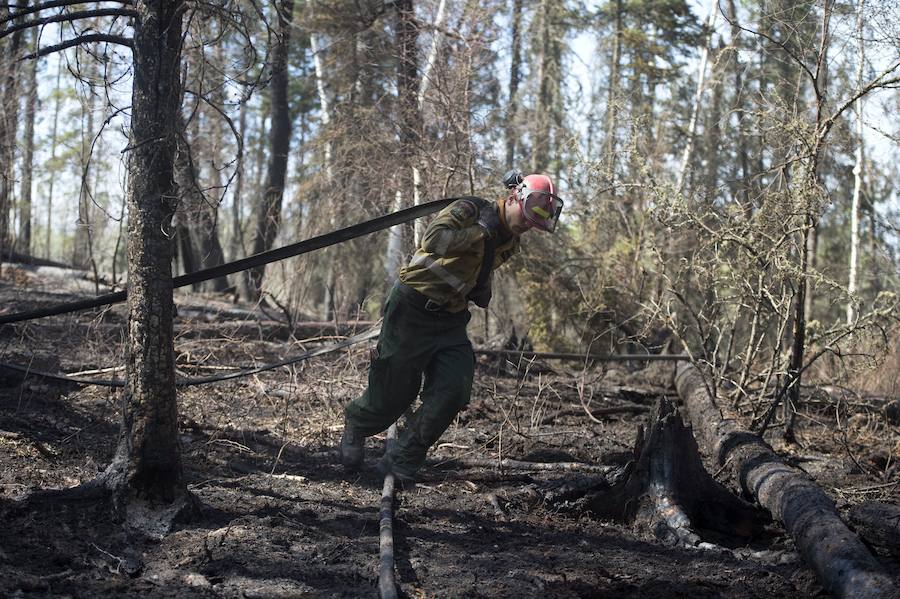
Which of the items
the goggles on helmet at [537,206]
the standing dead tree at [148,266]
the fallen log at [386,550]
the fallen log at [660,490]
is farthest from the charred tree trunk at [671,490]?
the standing dead tree at [148,266]

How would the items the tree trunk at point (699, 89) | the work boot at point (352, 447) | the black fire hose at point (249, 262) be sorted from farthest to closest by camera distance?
the tree trunk at point (699, 89) < the work boot at point (352, 447) < the black fire hose at point (249, 262)

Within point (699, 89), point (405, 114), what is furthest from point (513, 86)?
point (405, 114)

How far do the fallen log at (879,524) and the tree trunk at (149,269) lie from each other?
3.54 m

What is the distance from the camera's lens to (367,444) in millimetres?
6574

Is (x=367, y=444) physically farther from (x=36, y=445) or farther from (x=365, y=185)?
(x=365, y=185)

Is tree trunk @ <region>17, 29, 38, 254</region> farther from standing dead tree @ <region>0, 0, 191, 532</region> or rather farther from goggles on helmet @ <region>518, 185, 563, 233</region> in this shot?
goggles on helmet @ <region>518, 185, 563, 233</region>

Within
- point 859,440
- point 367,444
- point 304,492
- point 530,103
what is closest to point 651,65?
point 530,103

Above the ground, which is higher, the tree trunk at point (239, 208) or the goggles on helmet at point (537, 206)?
the tree trunk at point (239, 208)

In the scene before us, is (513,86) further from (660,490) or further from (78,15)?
(78,15)

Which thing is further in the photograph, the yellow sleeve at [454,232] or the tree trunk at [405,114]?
the tree trunk at [405,114]

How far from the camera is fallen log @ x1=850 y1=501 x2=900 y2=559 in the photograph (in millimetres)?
4121

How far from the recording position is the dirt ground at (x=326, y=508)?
3.54 metres

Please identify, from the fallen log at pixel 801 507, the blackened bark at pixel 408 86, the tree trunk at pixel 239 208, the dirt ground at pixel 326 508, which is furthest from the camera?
the tree trunk at pixel 239 208

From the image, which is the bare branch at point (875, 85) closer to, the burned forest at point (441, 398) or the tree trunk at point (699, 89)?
the burned forest at point (441, 398)
